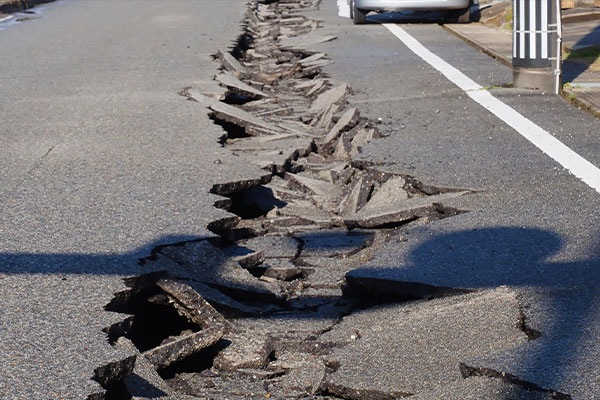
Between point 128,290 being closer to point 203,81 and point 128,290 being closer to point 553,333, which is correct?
point 553,333

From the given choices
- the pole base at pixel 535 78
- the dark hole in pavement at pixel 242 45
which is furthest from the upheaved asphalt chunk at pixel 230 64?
the pole base at pixel 535 78

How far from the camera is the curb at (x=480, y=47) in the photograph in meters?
10.4

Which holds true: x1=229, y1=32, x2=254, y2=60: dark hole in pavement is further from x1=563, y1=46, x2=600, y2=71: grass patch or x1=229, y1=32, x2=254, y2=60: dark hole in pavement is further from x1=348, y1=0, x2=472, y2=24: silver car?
x1=563, y1=46, x2=600, y2=71: grass patch

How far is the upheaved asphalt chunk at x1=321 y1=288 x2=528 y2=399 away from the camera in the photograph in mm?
3227

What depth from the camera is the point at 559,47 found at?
810 centimetres

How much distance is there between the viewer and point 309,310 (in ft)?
14.3

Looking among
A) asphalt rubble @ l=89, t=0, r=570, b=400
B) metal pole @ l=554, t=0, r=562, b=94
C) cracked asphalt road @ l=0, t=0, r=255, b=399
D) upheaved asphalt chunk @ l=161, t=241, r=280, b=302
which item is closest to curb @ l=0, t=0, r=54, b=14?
cracked asphalt road @ l=0, t=0, r=255, b=399

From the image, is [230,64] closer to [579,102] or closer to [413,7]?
[579,102]

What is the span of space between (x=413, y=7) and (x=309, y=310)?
35.6 ft

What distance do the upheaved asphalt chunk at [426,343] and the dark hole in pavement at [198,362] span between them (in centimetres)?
51

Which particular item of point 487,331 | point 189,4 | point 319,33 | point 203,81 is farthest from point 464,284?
point 189,4

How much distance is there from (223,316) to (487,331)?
3.95ft

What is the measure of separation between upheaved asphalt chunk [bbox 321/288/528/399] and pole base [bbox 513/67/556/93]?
4.99m

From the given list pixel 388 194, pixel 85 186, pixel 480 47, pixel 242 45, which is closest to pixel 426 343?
pixel 388 194
